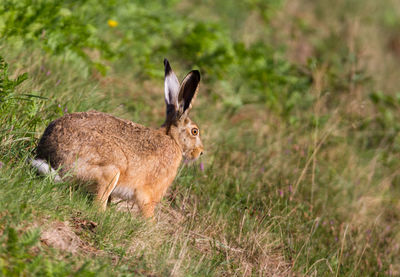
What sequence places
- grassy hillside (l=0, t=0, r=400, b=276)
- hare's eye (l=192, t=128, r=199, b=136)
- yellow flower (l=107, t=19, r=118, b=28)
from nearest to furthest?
grassy hillside (l=0, t=0, r=400, b=276), hare's eye (l=192, t=128, r=199, b=136), yellow flower (l=107, t=19, r=118, b=28)

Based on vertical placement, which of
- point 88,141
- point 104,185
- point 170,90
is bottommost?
point 104,185

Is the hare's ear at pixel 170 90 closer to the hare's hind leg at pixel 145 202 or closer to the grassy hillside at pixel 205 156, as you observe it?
the grassy hillside at pixel 205 156

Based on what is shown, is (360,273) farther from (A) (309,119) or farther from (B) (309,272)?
(A) (309,119)

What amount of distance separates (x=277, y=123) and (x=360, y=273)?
3174 mm

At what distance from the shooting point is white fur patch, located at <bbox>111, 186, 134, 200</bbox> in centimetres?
516

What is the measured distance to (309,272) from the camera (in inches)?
205

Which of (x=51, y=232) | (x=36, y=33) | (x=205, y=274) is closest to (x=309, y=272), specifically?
(x=205, y=274)

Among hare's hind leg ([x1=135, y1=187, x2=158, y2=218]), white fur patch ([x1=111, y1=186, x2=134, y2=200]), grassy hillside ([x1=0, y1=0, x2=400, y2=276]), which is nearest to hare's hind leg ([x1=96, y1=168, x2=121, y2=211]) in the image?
grassy hillside ([x1=0, y1=0, x2=400, y2=276])

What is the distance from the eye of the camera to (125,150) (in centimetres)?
517

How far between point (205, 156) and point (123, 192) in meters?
1.61

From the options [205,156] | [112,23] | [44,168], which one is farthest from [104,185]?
[112,23]

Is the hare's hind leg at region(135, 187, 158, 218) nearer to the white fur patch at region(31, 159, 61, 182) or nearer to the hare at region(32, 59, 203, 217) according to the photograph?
the hare at region(32, 59, 203, 217)

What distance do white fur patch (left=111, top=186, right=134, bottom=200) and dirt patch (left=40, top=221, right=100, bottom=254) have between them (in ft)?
2.84

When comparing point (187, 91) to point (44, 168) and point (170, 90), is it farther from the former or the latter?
point (44, 168)
